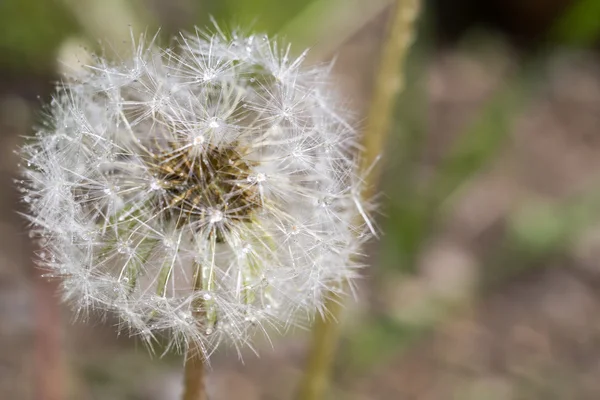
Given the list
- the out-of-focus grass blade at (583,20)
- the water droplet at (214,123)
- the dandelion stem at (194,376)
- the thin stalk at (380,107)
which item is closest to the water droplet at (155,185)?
the water droplet at (214,123)

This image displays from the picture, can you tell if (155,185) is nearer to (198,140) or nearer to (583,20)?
(198,140)

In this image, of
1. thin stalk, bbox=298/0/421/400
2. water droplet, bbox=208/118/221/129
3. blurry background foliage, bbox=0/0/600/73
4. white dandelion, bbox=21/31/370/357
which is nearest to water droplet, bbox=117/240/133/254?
white dandelion, bbox=21/31/370/357

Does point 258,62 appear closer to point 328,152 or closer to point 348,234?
point 328,152

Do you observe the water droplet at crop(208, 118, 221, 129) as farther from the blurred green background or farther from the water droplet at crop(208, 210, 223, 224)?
the blurred green background

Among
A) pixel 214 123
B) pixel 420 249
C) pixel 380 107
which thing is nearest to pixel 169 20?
pixel 420 249

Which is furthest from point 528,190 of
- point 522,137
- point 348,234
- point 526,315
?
point 348,234

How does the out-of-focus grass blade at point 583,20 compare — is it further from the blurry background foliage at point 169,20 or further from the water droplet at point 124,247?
the water droplet at point 124,247
